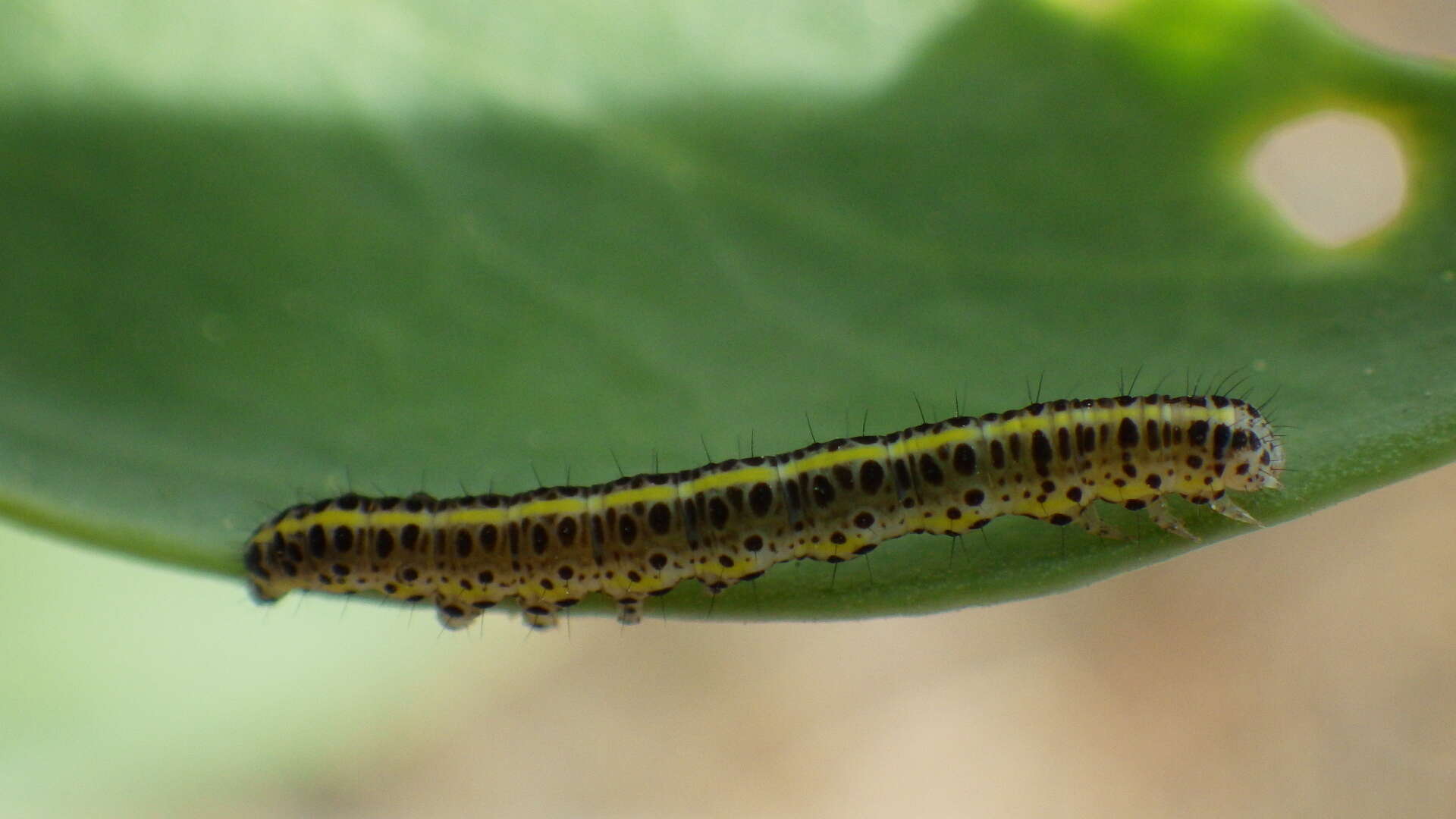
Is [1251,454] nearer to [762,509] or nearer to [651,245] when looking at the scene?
[762,509]

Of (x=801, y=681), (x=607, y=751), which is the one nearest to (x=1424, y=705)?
(x=801, y=681)

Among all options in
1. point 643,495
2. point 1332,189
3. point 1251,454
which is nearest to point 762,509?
Answer: point 643,495

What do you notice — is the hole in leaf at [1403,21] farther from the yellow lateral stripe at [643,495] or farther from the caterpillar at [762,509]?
the yellow lateral stripe at [643,495]

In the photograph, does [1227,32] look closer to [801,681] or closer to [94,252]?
[94,252]

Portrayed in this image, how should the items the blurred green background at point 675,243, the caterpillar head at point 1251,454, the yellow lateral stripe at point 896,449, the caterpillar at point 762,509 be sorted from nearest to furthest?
the blurred green background at point 675,243
the caterpillar head at point 1251,454
the caterpillar at point 762,509
the yellow lateral stripe at point 896,449

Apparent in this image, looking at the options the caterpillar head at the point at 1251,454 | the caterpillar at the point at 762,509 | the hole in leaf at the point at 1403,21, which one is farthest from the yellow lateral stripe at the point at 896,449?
the hole in leaf at the point at 1403,21

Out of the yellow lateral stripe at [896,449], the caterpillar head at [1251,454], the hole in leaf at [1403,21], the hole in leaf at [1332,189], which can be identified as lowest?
the caterpillar head at [1251,454]

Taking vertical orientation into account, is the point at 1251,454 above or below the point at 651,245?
below

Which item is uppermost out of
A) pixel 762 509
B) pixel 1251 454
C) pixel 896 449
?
pixel 896 449
